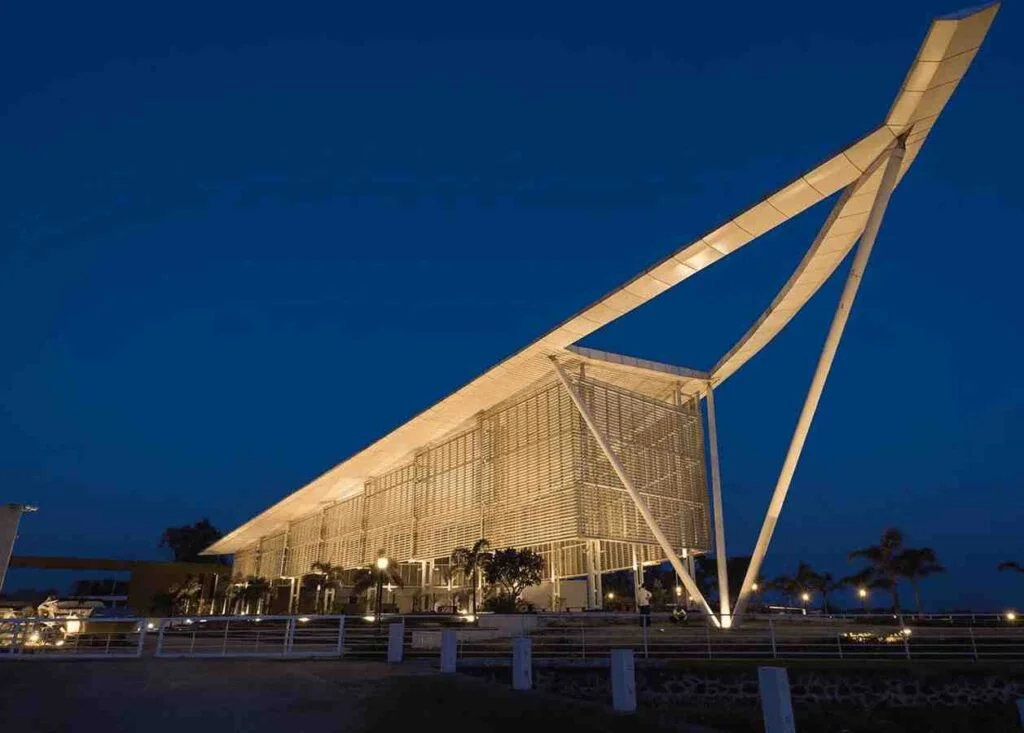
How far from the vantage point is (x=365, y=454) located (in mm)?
41281

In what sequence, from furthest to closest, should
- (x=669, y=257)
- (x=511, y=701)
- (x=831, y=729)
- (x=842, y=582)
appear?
(x=842, y=582)
(x=669, y=257)
(x=831, y=729)
(x=511, y=701)

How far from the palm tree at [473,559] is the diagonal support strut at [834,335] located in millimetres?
12546

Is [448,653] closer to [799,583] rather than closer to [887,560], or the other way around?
[887,560]

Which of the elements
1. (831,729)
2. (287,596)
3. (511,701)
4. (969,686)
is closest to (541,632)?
(831,729)

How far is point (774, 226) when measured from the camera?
18766 mm

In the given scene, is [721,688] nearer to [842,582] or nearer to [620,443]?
[620,443]

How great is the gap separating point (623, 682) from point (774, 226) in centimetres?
1402

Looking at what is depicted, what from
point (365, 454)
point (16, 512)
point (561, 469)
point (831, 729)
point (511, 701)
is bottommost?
point (831, 729)

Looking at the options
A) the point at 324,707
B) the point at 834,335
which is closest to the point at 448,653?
the point at 324,707

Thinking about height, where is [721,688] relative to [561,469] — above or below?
below

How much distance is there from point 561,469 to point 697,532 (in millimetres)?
8999

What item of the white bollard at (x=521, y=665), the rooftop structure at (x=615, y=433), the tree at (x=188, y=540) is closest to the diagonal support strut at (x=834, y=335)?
the rooftop structure at (x=615, y=433)

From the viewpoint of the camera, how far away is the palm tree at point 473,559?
32.1 meters

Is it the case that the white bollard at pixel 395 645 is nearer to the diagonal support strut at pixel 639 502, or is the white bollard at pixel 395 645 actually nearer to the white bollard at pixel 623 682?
the white bollard at pixel 623 682
